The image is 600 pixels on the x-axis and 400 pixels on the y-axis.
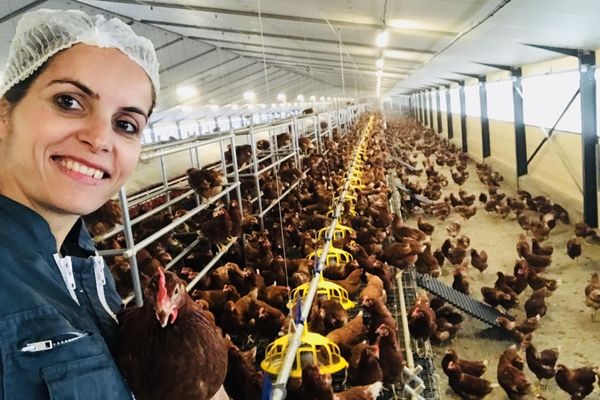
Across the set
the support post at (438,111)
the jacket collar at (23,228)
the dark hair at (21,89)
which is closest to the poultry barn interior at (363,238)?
the jacket collar at (23,228)

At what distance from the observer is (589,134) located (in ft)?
20.3

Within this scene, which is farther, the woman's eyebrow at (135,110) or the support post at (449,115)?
the support post at (449,115)

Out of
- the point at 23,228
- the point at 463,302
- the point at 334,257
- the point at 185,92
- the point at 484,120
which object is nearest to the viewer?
the point at 23,228

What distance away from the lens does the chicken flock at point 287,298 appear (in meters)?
1.02

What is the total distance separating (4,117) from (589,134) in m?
6.92

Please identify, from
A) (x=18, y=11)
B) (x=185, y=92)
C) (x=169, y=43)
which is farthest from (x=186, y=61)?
(x=18, y=11)

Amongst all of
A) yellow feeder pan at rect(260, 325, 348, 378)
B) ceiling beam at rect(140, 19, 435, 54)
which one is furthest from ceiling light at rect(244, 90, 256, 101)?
yellow feeder pan at rect(260, 325, 348, 378)

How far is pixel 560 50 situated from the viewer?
19.4ft

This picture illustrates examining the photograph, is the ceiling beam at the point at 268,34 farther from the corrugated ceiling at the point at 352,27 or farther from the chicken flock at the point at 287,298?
the chicken flock at the point at 287,298

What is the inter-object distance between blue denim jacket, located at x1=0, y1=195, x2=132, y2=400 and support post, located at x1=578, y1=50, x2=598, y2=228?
668cm

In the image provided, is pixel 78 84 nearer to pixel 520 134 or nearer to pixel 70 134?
pixel 70 134

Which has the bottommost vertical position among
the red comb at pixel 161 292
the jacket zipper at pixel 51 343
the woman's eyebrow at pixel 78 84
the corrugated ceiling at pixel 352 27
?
the red comb at pixel 161 292

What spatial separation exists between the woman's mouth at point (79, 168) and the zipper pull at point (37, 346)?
314mm

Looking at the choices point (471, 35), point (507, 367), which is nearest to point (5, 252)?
point (507, 367)
